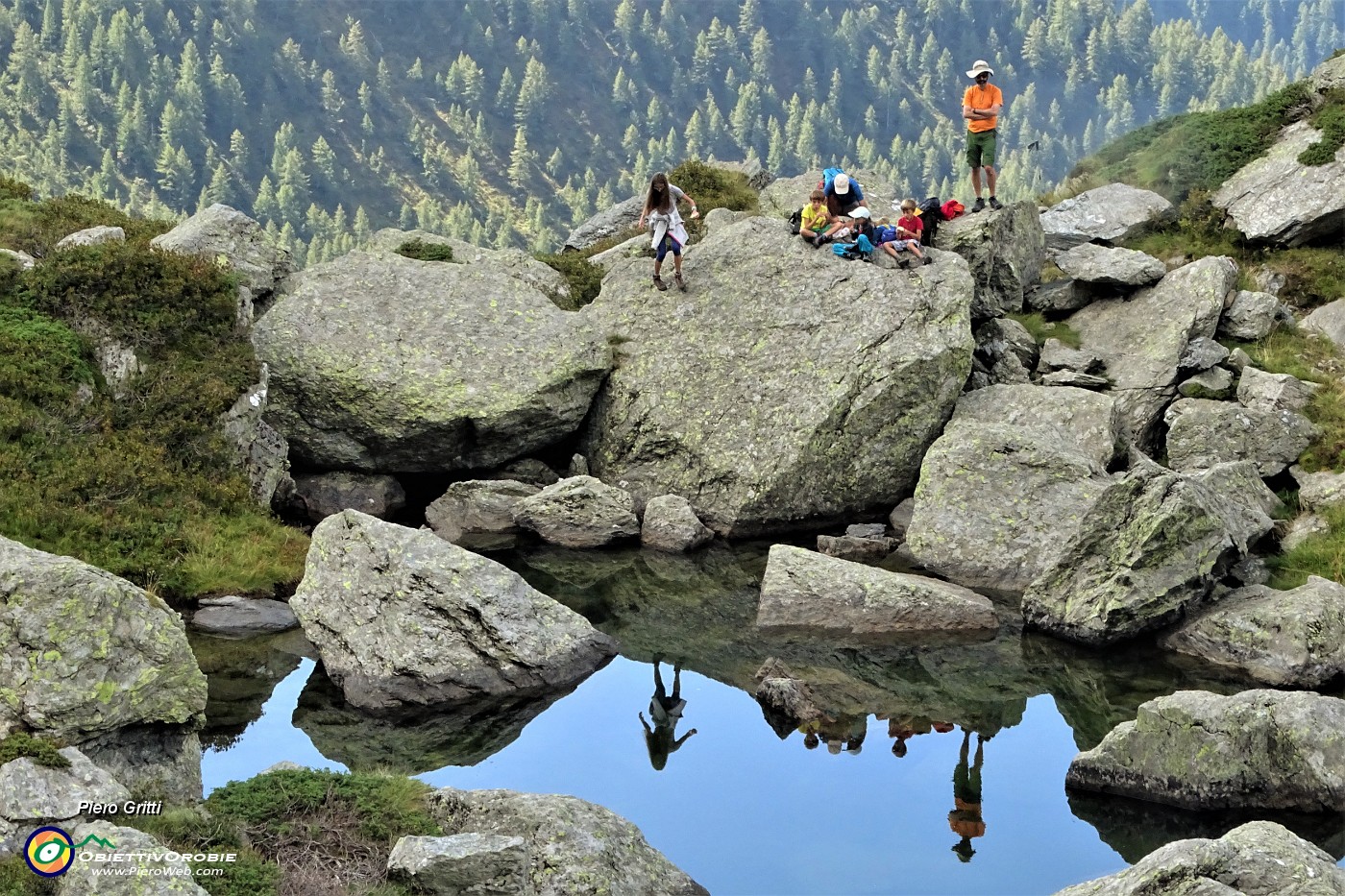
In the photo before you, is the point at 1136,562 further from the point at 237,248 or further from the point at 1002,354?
the point at 237,248

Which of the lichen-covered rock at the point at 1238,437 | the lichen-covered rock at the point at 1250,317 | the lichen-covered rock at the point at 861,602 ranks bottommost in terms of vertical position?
the lichen-covered rock at the point at 861,602

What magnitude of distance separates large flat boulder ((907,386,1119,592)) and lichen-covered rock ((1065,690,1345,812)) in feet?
27.0

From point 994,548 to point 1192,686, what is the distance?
6169 mm

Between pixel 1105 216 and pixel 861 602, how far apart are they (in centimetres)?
2453

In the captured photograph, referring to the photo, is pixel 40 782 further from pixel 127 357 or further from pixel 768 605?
pixel 127 357

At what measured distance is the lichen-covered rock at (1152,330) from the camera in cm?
3306

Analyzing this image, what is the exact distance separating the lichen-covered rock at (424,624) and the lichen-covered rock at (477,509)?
7.81m

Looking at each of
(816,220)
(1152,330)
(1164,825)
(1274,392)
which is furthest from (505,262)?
(1164,825)

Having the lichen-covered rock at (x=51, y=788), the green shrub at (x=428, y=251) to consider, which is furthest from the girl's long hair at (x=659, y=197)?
the lichen-covered rock at (x=51, y=788)

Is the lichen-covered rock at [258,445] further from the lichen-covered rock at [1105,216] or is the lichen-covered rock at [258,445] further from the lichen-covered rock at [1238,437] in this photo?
the lichen-covered rock at [1105,216]

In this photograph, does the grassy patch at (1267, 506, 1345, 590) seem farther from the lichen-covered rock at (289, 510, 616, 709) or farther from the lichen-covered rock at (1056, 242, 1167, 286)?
the lichen-covered rock at (289, 510, 616, 709)

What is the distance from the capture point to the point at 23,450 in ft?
82.9

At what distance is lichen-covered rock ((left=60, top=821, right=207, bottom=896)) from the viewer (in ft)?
36.5

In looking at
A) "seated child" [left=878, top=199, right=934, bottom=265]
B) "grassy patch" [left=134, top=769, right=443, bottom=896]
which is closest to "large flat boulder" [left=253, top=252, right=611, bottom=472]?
"seated child" [left=878, top=199, right=934, bottom=265]
